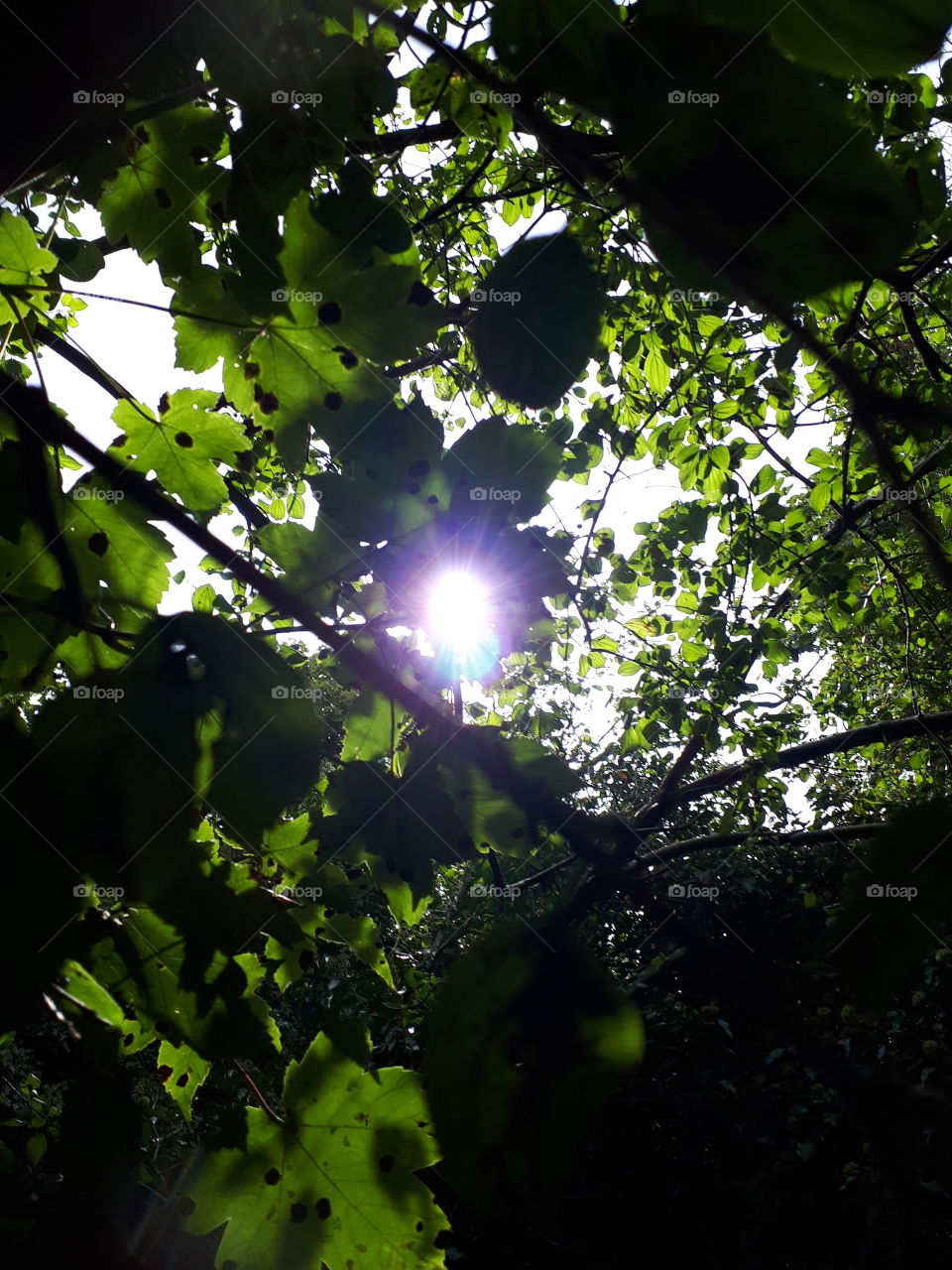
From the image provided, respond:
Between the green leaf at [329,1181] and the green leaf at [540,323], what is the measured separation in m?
1.09

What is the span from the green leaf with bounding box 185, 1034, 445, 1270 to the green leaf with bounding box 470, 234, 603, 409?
1.09 m

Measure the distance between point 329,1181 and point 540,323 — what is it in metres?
1.29

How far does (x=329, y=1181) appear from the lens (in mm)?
1183

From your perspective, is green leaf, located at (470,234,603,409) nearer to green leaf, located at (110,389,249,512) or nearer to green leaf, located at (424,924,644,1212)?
green leaf, located at (424,924,644,1212)

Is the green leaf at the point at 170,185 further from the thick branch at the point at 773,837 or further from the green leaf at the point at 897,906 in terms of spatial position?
the thick branch at the point at 773,837

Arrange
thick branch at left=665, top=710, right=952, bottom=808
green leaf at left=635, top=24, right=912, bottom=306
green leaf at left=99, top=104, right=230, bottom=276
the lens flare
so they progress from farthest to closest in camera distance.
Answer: thick branch at left=665, top=710, right=952, bottom=808 → green leaf at left=99, top=104, right=230, bottom=276 → the lens flare → green leaf at left=635, top=24, right=912, bottom=306

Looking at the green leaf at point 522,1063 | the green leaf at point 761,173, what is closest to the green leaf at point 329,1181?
the green leaf at point 522,1063

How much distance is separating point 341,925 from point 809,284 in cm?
155

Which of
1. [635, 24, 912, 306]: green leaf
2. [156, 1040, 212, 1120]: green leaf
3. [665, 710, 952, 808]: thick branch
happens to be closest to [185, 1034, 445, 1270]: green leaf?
[156, 1040, 212, 1120]: green leaf

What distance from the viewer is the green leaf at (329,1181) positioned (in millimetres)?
1145

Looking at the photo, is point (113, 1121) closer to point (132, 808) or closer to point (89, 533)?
point (132, 808)

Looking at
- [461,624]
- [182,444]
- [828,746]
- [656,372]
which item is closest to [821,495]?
[828,746]

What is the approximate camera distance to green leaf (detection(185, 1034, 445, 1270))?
3.76ft

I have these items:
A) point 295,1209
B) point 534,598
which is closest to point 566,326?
point 534,598
